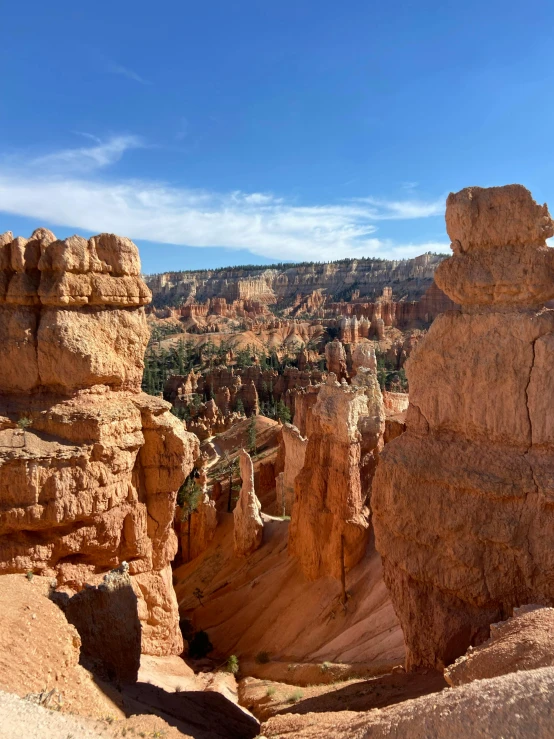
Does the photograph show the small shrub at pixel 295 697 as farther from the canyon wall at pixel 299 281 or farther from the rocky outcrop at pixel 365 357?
the canyon wall at pixel 299 281

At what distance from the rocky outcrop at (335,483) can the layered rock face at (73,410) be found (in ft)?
16.7

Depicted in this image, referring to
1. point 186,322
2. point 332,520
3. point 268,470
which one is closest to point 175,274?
point 186,322

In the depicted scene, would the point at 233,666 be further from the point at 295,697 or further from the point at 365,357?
the point at 365,357

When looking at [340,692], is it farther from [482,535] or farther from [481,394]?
[481,394]

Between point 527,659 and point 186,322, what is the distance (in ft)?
375

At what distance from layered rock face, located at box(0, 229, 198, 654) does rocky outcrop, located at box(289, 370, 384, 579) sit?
5.08m

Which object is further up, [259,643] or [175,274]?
[175,274]

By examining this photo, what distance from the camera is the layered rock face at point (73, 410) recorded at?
9.41 meters

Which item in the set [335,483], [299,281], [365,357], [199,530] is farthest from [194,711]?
[299,281]

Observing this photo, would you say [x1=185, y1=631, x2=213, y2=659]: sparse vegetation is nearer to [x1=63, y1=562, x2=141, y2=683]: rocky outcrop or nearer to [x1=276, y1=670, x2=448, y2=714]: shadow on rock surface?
[x1=276, y1=670, x2=448, y2=714]: shadow on rock surface

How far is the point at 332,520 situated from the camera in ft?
48.5

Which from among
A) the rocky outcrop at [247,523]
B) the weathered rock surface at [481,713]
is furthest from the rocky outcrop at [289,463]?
the weathered rock surface at [481,713]

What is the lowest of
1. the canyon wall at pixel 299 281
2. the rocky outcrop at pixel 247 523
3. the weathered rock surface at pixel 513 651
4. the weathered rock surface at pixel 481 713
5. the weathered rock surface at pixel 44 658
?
the rocky outcrop at pixel 247 523

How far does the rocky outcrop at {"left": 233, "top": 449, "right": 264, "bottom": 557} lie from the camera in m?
18.4
